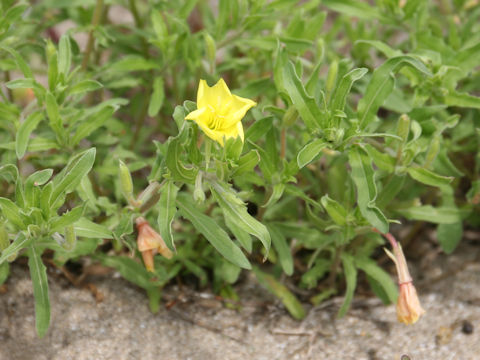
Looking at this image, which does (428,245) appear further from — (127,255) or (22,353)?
(22,353)

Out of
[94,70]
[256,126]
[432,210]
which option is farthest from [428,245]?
[94,70]

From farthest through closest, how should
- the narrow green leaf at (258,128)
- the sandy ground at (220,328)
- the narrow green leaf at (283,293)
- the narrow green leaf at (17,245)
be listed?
the narrow green leaf at (283,293) < the sandy ground at (220,328) < the narrow green leaf at (258,128) < the narrow green leaf at (17,245)

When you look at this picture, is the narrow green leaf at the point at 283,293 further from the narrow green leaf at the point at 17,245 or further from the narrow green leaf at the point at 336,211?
the narrow green leaf at the point at 17,245

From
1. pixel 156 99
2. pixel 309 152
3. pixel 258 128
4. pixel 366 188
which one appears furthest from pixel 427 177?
pixel 156 99

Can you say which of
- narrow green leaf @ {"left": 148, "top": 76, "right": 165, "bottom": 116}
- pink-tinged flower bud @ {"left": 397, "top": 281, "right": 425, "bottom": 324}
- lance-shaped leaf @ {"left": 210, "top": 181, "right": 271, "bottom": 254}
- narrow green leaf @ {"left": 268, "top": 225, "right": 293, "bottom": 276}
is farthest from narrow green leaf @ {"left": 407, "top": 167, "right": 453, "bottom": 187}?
narrow green leaf @ {"left": 148, "top": 76, "right": 165, "bottom": 116}

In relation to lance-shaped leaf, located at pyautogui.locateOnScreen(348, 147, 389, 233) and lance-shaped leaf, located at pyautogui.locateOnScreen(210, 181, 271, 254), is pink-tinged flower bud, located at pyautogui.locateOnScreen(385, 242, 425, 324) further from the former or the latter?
lance-shaped leaf, located at pyautogui.locateOnScreen(210, 181, 271, 254)

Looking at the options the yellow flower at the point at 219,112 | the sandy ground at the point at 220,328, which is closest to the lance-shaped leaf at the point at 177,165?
the yellow flower at the point at 219,112

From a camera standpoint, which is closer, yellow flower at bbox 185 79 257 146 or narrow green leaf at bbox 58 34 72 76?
yellow flower at bbox 185 79 257 146
